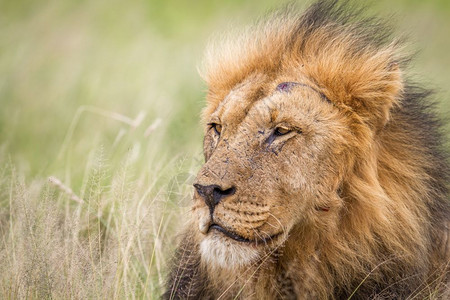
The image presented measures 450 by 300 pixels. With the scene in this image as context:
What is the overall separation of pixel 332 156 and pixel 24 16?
1011 centimetres

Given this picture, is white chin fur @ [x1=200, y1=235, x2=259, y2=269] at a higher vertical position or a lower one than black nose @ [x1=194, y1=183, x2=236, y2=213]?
lower

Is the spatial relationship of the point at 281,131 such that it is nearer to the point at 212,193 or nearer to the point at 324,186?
the point at 324,186

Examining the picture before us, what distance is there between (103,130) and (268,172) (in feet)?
17.2

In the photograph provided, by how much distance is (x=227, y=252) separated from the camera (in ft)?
11.8

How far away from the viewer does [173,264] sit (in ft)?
14.9

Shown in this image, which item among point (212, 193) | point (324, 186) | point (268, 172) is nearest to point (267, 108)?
point (268, 172)

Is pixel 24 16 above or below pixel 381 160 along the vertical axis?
above

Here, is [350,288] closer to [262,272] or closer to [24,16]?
[262,272]

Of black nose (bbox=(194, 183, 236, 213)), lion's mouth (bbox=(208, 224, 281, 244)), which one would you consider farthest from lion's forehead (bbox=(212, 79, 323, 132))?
Answer: lion's mouth (bbox=(208, 224, 281, 244))

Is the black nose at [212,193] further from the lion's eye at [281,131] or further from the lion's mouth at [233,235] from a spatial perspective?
the lion's eye at [281,131]

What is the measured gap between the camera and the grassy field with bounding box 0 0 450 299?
4059 mm

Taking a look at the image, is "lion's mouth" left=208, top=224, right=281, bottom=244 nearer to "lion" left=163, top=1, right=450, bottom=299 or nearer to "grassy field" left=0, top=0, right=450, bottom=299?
"lion" left=163, top=1, right=450, bottom=299

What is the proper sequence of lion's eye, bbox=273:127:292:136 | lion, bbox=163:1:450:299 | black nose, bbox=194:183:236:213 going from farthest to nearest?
1. lion's eye, bbox=273:127:292:136
2. lion, bbox=163:1:450:299
3. black nose, bbox=194:183:236:213

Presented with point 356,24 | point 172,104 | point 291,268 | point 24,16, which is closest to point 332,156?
point 291,268
